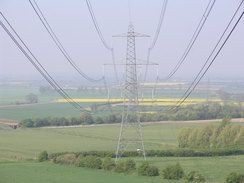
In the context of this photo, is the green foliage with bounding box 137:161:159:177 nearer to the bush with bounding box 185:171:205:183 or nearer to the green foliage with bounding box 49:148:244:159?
the bush with bounding box 185:171:205:183

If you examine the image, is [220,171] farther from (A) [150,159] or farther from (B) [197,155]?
(B) [197,155]

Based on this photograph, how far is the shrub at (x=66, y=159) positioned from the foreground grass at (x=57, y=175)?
0.96m

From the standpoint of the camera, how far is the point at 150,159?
28.7 metres

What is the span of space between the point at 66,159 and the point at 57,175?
14.4ft

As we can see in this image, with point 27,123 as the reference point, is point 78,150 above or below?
below

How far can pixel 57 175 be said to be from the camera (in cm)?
2248

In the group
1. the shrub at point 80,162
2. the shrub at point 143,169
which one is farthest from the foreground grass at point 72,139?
the shrub at point 143,169

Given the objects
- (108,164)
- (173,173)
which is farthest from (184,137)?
(173,173)

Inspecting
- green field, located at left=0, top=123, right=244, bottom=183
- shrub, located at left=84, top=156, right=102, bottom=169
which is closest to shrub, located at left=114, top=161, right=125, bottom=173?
green field, located at left=0, top=123, right=244, bottom=183

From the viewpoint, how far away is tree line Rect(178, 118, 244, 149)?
121 feet

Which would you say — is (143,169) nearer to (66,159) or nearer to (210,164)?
(210,164)

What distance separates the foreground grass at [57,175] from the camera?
20953 mm

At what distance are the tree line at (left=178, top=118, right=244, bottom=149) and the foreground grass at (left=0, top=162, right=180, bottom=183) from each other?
1350cm

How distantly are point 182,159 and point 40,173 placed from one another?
30.1ft
